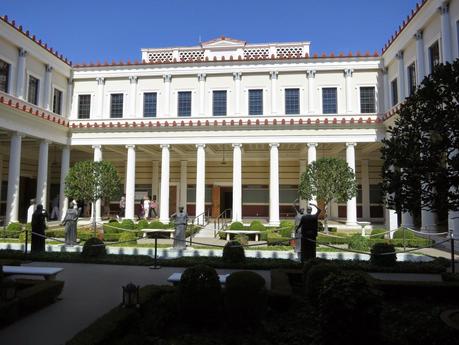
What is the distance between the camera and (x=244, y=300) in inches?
219

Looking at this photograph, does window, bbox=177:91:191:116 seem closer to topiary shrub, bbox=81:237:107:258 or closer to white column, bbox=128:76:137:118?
white column, bbox=128:76:137:118

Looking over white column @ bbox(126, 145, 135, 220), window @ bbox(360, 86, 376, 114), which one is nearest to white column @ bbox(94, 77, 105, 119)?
white column @ bbox(126, 145, 135, 220)

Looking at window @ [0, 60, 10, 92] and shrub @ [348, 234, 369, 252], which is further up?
window @ [0, 60, 10, 92]

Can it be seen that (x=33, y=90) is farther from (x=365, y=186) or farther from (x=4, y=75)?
(x=365, y=186)

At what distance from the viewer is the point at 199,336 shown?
532cm

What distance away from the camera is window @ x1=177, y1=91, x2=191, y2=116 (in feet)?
82.0

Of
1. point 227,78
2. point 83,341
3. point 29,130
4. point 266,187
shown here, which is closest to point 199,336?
point 83,341

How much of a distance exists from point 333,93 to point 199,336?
2146cm

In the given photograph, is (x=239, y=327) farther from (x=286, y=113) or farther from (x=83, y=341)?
(x=286, y=113)

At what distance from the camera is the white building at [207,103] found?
2111cm

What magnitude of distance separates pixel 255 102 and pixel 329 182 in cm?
898

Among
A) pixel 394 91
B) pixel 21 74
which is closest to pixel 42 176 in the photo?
pixel 21 74

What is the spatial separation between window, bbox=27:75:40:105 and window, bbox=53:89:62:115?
68.0 inches

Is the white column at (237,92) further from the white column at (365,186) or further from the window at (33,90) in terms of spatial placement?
the window at (33,90)
